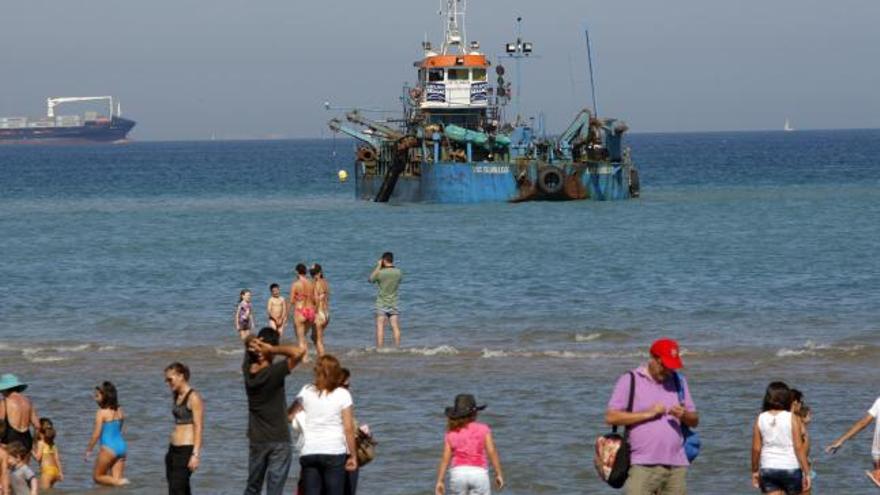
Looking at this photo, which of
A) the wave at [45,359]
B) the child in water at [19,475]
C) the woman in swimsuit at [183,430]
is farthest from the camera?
the wave at [45,359]

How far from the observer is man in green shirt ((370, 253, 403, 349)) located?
72.0ft

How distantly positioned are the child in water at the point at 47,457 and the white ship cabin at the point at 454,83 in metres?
45.1

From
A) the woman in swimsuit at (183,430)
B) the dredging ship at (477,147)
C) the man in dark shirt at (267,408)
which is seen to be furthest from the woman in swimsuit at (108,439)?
the dredging ship at (477,147)

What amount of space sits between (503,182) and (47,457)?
4311 centimetres

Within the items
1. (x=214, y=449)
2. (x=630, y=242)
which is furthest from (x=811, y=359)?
(x=630, y=242)

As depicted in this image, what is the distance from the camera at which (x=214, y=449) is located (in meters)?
15.5

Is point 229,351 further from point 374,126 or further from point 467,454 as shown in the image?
point 374,126

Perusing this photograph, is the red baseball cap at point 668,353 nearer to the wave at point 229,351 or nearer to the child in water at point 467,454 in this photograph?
the child in water at point 467,454

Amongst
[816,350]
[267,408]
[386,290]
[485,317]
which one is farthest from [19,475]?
[485,317]

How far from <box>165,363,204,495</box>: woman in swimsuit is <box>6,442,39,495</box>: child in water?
104 centimetres

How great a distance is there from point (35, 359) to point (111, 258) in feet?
62.8

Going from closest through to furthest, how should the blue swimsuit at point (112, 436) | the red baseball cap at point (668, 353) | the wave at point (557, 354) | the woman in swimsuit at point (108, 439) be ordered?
the red baseball cap at point (668, 353), the woman in swimsuit at point (108, 439), the blue swimsuit at point (112, 436), the wave at point (557, 354)

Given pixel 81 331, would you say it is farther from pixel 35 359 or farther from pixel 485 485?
pixel 485 485

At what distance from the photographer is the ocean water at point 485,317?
1579 cm
